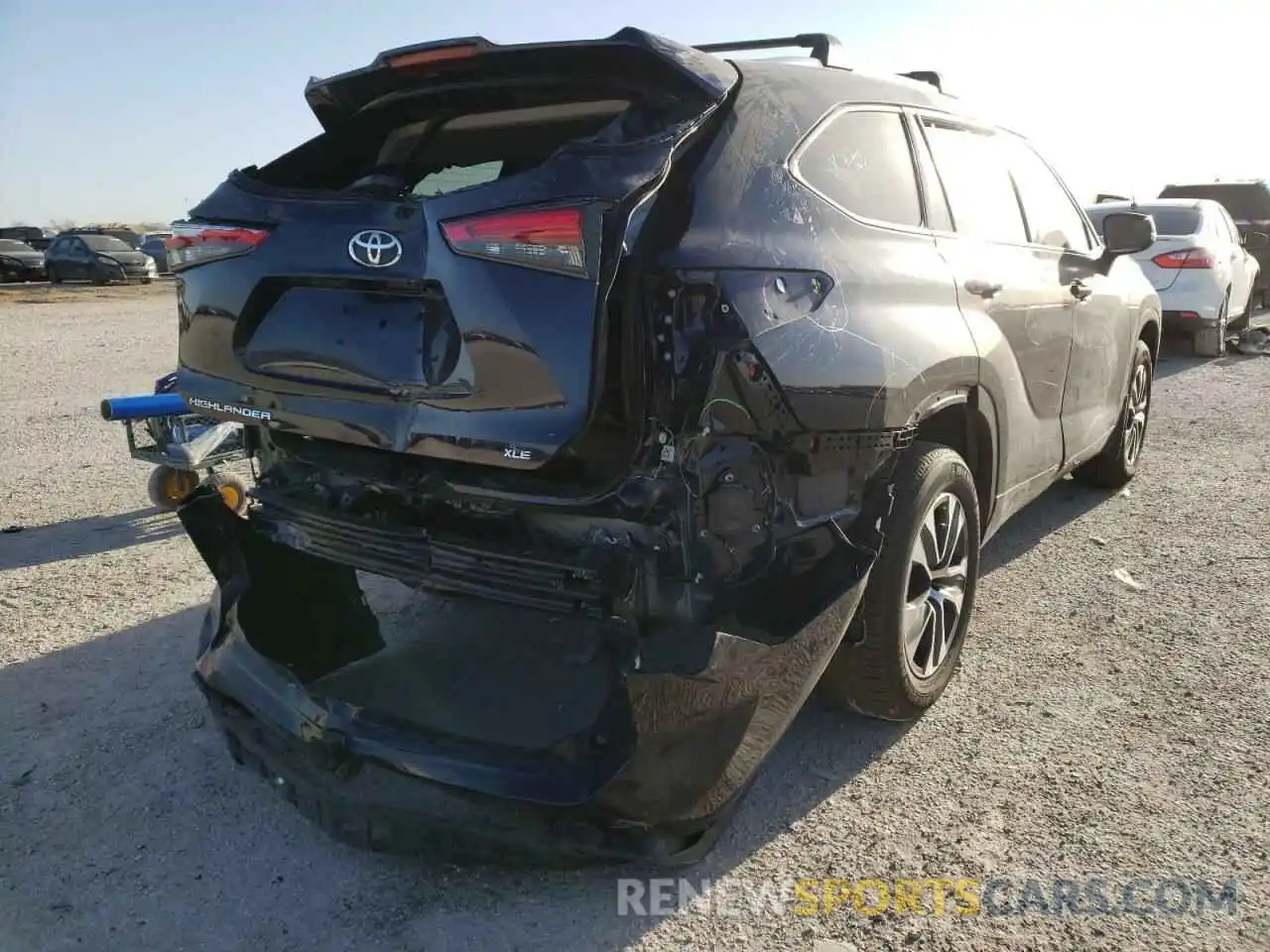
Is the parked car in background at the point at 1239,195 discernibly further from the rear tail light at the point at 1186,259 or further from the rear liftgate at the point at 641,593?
the rear liftgate at the point at 641,593

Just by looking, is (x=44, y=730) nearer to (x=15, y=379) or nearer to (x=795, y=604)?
(x=795, y=604)

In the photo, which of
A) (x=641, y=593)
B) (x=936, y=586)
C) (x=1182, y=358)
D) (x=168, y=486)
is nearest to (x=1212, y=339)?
(x=1182, y=358)

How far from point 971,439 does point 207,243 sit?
2.57 meters

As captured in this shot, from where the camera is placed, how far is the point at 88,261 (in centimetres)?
2923

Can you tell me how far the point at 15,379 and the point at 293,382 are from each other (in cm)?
996

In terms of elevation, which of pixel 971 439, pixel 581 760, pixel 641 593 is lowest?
pixel 581 760

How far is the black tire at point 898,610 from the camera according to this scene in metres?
2.96

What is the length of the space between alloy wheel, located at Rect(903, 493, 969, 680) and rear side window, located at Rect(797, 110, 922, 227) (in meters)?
0.93

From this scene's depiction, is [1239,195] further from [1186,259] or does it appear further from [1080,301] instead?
[1080,301]

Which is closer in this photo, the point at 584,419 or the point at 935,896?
the point at 584,419

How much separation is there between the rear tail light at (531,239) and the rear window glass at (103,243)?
31.8 m

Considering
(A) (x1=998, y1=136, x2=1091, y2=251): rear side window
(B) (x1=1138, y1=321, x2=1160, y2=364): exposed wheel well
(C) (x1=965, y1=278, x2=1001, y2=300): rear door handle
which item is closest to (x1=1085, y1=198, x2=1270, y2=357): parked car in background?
(B) (x1=1138, y1=321, x2=1160, y2=364): exposed wheel well

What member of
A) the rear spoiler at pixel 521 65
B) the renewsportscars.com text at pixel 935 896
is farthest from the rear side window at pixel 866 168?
the renewsportscars.com text at pixel 935 896

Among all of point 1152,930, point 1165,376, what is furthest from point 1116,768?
point 1165,376
